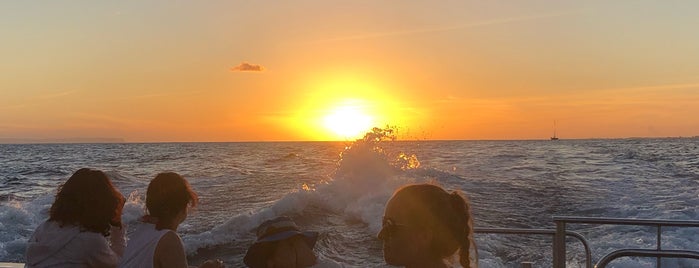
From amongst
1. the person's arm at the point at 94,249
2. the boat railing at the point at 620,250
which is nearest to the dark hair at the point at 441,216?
the boat railing at the point at 620,250

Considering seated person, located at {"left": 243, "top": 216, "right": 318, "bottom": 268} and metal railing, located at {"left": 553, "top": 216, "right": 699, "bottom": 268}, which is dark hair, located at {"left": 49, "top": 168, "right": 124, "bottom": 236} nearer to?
seated person, located at {"left": 243, "top": 216, "right": 318, "bottom": 268}

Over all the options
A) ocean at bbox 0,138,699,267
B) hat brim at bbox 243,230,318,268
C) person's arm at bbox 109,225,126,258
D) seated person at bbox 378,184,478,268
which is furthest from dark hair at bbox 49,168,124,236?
seated person at bbox 378,184,478,268

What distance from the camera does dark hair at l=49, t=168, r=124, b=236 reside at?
9.93 feet

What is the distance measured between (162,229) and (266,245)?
0.53m

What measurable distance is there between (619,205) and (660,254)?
44.6 feet

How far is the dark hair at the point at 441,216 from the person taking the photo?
1.86 m

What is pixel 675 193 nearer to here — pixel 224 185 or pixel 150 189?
pixel 224 185

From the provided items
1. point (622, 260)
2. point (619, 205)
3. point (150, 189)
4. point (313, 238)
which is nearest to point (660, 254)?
point (313, 238)

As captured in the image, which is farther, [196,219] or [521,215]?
[521,215]

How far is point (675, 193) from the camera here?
18.2m

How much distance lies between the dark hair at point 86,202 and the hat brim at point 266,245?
0.77 metres

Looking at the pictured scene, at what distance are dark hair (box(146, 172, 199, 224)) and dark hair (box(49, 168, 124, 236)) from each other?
253 mm

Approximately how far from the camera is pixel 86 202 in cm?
303

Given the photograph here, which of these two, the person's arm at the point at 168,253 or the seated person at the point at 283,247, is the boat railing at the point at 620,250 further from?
the person's arm at the point at 168,253
